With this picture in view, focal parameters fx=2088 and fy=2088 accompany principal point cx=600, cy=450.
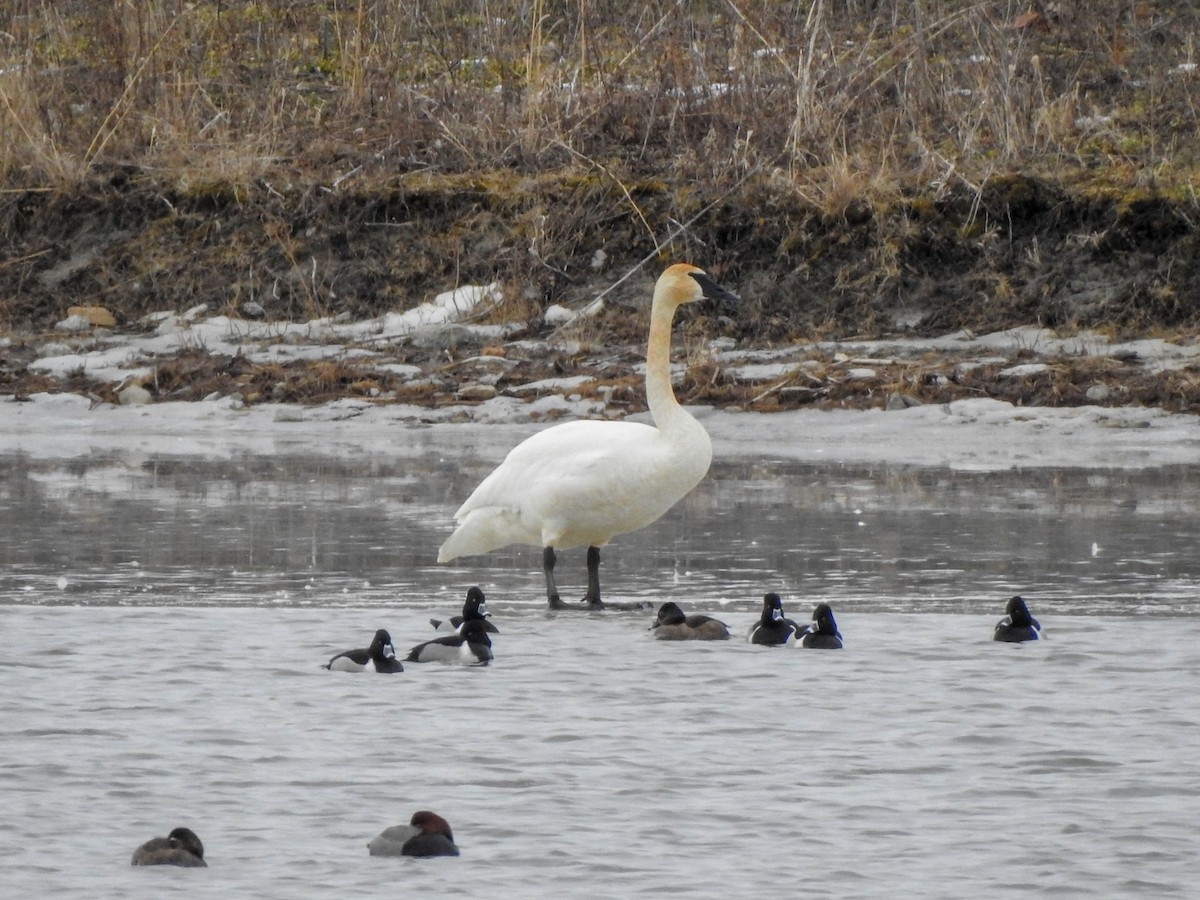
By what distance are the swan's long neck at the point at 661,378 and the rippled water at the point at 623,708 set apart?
0.69 m

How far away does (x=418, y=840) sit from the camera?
4.56 m

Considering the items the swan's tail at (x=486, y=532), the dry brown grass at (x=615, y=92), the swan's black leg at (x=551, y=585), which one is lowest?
the swan's black leg at (x=551, y=585)

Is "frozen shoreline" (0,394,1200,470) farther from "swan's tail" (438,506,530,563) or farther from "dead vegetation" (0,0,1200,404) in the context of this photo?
"swan's tail" (438,506,530,563)

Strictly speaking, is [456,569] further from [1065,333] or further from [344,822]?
[1065,333]

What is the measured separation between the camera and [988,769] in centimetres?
536

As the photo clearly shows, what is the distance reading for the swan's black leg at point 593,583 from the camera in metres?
8.03

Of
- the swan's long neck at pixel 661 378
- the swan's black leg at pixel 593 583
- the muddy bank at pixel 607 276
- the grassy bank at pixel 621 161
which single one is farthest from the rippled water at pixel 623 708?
the grassy bank at pixel 621 161

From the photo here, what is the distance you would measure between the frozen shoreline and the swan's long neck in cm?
305

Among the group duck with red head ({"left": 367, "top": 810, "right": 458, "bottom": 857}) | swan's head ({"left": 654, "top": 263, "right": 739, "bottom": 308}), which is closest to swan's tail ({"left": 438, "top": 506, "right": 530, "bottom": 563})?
swan's head ({"left": 654, "top": 263, "right": 739, "bottom": 308})

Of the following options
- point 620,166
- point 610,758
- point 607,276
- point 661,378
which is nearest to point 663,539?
point 661,378

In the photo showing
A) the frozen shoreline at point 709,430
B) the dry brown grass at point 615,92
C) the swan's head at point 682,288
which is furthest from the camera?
the dry brown grass at point 615,92

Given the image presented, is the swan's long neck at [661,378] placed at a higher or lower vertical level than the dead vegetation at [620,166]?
lower

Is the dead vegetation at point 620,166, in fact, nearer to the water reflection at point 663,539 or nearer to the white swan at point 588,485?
the water reflection at point 663,539

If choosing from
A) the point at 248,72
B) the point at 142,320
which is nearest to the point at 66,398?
the point at 142,320
